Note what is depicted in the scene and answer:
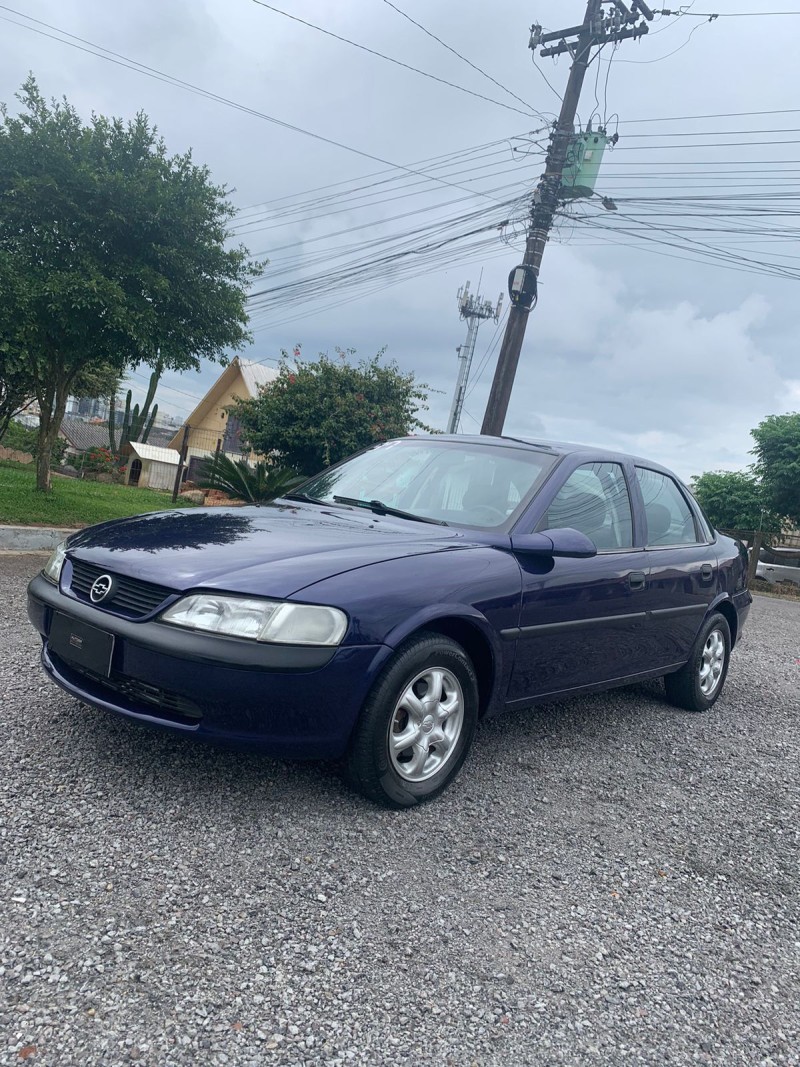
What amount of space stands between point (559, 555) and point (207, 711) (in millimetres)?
1642

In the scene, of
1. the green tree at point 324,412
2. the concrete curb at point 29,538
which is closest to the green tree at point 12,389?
the green tree at point 324,412

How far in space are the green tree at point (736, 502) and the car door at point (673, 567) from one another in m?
15.7

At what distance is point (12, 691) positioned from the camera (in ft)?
12.6

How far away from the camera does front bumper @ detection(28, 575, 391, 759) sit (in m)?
2.66

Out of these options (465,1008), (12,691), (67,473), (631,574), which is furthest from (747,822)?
(67,473)

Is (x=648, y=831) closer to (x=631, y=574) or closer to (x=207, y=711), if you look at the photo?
(x=631, y=574)

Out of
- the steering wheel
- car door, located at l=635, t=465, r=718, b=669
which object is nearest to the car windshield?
the steering wheel

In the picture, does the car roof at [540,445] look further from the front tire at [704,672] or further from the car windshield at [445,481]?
the front tire at [704,672]

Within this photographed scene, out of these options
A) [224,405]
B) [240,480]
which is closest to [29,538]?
[240,480]

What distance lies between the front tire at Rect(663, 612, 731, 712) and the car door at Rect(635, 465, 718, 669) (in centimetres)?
14

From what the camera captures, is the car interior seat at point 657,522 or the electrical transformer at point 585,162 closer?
the car interior seat at point 657,522

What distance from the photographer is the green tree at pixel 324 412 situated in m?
15.0

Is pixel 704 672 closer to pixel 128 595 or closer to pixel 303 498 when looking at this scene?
pixel 303 498

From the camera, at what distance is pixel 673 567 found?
4652 mm
